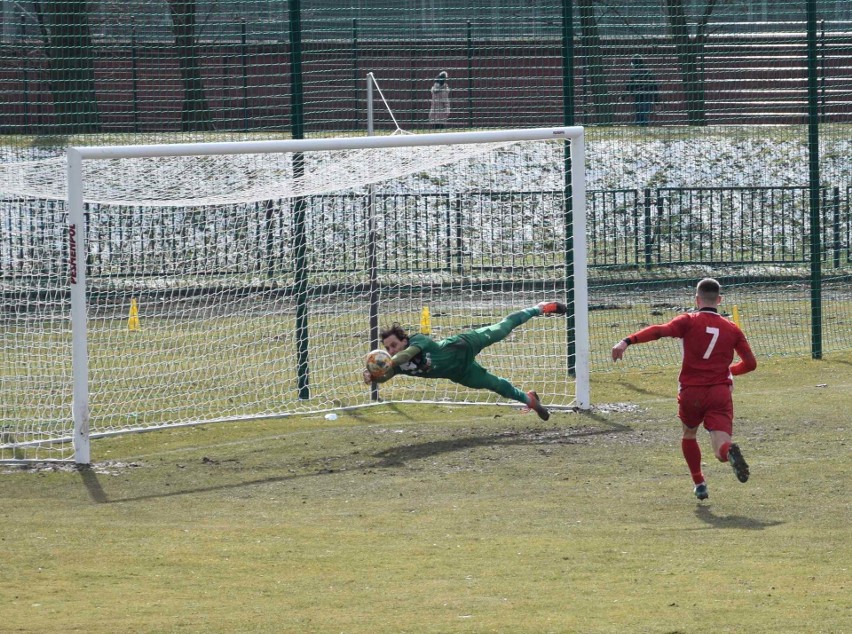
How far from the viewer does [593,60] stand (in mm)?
14570

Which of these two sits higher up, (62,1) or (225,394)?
(62,1)

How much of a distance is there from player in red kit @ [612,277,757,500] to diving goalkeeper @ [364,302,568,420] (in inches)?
81.5

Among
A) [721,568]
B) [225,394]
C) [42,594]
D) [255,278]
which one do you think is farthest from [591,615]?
[255,278]

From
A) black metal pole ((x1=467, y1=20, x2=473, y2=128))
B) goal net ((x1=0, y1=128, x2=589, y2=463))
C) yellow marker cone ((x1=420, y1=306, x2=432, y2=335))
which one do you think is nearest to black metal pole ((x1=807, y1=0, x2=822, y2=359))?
goal net ((x1=0, y1=128, x2=589, y2=463))

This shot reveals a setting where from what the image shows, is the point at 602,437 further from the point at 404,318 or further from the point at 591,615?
the point at 404,318

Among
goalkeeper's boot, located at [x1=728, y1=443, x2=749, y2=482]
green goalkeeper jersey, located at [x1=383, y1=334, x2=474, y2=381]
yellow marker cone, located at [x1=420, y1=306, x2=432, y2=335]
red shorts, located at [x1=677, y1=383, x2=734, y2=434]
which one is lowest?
goalkeeper's boot, located at [x1=728, y1=443, x2=749, y2=482]

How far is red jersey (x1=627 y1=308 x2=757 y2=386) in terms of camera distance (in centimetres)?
852

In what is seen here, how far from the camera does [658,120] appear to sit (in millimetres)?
15930

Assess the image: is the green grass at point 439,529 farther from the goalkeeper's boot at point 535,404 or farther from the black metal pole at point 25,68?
the black metal pole at point 25,68

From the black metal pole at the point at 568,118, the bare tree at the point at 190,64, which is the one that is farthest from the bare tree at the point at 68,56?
the black metal pole at the point at 568,118

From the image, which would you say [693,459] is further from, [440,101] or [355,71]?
[440,101]

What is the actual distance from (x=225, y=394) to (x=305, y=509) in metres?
4.54

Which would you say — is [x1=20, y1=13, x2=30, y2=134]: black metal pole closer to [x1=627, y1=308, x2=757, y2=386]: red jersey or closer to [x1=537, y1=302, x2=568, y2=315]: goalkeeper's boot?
[x1=537, y1=302, x2=568, y2=315]: goalkeeper's boot

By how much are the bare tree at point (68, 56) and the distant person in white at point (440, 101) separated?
3.94m
